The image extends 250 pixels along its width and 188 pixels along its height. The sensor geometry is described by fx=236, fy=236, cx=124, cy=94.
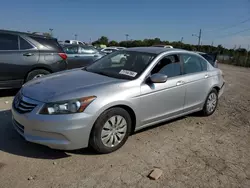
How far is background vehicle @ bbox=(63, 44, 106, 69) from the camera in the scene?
9094 mm

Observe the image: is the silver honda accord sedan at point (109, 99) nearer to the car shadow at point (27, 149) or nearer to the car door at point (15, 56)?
the car shadow at point (27, 149)

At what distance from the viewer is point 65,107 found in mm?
2975

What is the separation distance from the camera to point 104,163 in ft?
10.3

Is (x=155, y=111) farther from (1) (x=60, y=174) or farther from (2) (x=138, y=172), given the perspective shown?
(1) (x=60, y=174)

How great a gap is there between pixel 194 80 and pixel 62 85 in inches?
101

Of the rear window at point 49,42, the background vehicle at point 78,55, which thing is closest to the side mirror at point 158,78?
the rear window at point 49,42

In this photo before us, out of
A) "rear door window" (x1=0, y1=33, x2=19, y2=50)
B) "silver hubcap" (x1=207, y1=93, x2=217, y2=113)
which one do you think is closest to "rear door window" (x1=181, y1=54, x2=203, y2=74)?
"silver hubcap" (x1=207, y1=93, x2=217, y2=113)

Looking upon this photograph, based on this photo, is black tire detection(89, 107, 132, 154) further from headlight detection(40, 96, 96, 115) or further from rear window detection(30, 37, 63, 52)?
rear window detection(30, 37, 63, 52)

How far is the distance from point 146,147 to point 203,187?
43.8 inches

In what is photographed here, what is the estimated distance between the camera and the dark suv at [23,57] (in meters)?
5.79

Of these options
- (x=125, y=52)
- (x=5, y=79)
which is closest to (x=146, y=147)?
(x=125, y=52)

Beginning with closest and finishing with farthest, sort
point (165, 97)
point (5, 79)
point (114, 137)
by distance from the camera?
1. point (114, 137)
2. point (165, 97)
3. point (5, 79)

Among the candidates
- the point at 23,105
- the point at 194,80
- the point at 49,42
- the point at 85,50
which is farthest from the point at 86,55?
the point at 23,105

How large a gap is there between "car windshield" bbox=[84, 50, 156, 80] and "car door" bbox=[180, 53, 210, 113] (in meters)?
0.89
